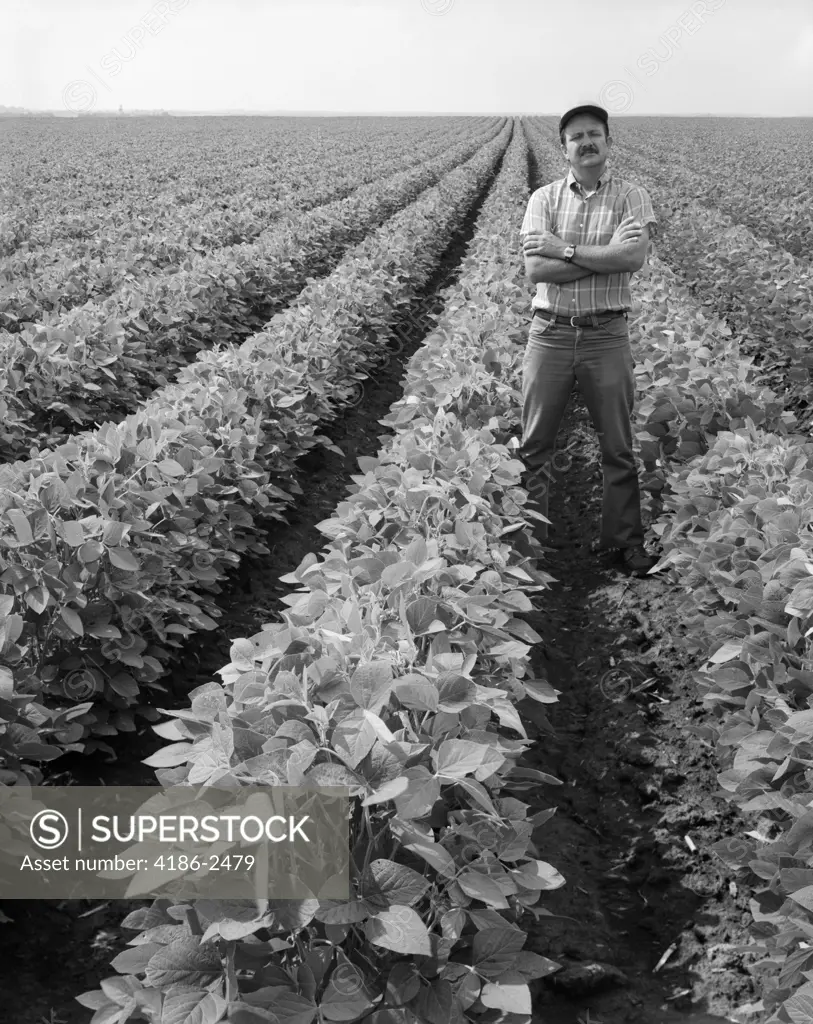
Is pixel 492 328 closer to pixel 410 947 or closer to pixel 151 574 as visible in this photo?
pixel 151 574

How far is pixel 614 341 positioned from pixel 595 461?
210 cm

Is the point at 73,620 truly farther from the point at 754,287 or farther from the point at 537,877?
the point at 754,287

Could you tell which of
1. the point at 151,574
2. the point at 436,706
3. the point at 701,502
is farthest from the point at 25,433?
the point at 436,706

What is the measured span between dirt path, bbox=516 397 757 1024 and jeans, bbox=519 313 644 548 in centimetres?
54

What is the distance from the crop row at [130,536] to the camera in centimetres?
272

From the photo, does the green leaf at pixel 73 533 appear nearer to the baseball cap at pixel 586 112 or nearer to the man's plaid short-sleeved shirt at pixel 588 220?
the man's plaid short-sleeved shirt at pixel 588 220

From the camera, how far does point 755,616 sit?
8.84 ft

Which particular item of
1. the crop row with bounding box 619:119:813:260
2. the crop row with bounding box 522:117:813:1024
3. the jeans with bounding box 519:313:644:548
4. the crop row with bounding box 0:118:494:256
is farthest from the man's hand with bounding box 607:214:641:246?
the crop row with bounding box 619:119:813:260

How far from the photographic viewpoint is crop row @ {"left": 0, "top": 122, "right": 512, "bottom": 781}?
2.72 metres

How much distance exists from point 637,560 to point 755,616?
64.6 inches

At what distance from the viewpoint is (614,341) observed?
3.86 metres

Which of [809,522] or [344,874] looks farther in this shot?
[809,522]

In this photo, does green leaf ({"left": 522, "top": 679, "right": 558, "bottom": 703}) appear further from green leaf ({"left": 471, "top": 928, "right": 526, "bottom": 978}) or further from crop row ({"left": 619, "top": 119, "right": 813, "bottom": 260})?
crop row ({"left": 619, "top": 119, "right": 813, "bottom": 260})

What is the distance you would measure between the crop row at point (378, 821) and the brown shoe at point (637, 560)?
2076 mm
